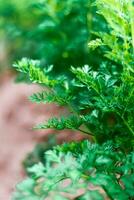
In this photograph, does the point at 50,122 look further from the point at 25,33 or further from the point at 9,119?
the point at 9,119

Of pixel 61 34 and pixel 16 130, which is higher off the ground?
pixel 61 34

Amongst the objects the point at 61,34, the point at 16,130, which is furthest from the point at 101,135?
the point at 16,130

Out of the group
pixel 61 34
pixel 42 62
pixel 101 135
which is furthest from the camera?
pixel 42 62

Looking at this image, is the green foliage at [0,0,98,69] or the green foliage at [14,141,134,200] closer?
the green foliage at [14,141,134,200]

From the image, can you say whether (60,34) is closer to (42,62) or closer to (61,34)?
(61,34)

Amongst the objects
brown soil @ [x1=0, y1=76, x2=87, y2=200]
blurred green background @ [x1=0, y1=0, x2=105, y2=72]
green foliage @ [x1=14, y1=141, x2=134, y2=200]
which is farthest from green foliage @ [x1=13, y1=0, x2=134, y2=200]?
brown soil @ [x1=0, y1=76, x2=87, y2=200]

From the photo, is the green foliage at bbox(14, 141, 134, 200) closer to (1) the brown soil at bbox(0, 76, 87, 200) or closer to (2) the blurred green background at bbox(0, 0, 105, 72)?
(2) the blurred green background at bbox(0, 0, 105, 72)

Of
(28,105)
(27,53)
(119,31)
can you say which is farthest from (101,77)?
(27,53)

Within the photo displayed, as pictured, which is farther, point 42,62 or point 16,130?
point 16,130
